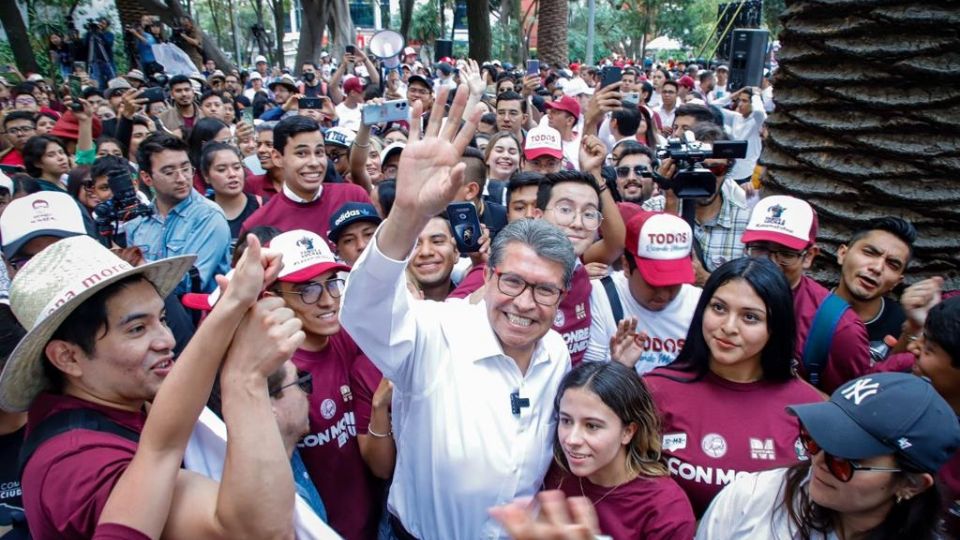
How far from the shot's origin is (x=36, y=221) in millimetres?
3516

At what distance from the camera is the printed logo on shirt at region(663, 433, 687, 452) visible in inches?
91.4

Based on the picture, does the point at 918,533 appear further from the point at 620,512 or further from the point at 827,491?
the point at 620,512

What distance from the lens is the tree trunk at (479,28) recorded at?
1814 cm

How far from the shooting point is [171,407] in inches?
57.9

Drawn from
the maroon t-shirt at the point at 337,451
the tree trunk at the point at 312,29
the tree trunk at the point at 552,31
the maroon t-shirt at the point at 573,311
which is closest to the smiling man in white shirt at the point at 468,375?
the maroon t-shirt at the point at 337,451

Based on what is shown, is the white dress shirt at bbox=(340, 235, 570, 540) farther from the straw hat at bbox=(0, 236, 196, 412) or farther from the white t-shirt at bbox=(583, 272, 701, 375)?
the white t-shirt at bbox=(583, 272, 701, 375)

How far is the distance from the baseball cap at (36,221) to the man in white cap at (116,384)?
1.92 meters

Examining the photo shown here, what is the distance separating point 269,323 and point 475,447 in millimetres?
854

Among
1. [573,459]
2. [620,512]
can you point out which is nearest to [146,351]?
[573,459]

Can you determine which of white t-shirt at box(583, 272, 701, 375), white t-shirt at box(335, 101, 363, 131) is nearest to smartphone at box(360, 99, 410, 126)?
white t-shirt at box(583, 272, 701, 375)

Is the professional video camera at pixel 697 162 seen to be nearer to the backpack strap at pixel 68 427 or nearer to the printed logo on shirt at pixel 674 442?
the printed logo on shirt at pixel 674 442

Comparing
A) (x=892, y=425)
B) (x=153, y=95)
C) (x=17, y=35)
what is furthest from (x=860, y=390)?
(x=17, y=35)

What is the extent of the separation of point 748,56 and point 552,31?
10.3 meters

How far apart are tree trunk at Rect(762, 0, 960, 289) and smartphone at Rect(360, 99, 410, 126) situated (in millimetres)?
2767
